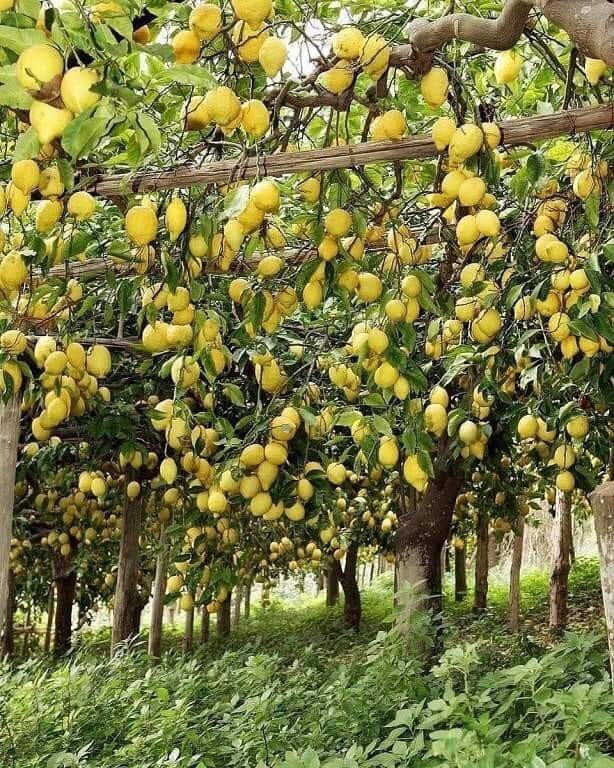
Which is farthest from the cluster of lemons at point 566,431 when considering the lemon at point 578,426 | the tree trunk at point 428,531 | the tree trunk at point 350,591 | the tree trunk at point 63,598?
the tree trunk at point 350,591

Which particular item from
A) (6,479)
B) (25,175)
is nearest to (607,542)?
(25,175)

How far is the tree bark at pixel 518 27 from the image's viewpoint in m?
1.46

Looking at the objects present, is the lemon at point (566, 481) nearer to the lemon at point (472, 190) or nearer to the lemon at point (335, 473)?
the lemon at point (335, 473)

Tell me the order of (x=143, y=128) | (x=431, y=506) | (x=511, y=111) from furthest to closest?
(x=431, y=506), (x=511, y=111), (x=143, y=128)

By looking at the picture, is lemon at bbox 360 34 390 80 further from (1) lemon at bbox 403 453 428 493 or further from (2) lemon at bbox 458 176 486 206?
(1) lemon at bbox 403 453 428 493

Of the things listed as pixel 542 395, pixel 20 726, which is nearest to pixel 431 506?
pixel 542 395

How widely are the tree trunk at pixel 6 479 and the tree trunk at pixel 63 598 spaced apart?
556 cm

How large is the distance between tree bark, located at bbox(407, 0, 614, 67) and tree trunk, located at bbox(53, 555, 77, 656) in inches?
298

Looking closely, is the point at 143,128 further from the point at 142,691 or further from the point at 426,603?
the point at 426,603

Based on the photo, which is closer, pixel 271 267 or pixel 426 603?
pixel 271 267

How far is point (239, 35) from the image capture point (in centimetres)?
161

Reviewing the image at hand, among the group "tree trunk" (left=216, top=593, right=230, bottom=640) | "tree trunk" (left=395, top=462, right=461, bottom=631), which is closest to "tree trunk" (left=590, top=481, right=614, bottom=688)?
"tree trunk" (left=395, top=462, right=461, bottom=631)

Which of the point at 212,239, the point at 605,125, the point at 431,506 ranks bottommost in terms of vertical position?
the point at 431,506

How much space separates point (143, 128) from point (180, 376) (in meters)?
1.44
